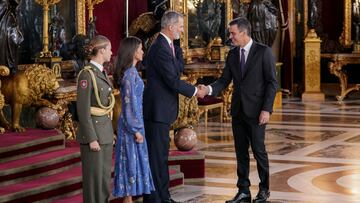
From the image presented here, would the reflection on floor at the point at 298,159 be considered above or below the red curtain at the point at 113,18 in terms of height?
below

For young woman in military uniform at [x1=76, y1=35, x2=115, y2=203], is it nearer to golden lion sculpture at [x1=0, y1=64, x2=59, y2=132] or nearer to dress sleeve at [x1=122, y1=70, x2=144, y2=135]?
dress sleeve at [x1=122, y1=70, x2=144, y2=135]

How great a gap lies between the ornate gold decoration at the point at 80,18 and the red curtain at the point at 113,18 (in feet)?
1.91

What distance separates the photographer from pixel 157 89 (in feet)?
22.9

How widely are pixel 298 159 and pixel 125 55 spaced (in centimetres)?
401

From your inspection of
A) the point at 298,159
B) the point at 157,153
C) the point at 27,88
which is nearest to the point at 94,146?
the point at 157,153

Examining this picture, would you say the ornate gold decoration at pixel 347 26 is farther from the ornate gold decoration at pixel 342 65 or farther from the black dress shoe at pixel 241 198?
the black dress shoe at pixel 241 198

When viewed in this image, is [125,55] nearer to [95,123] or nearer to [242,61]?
[95,123]

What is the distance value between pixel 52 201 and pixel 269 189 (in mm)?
2162

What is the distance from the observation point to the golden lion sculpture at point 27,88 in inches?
336

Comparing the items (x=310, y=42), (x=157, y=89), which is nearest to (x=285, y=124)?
(x=310, y=42)

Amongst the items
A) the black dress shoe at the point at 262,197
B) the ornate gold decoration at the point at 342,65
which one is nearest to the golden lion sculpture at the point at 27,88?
the black dress shoe at the point at 262,197

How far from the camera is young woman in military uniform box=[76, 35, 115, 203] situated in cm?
594

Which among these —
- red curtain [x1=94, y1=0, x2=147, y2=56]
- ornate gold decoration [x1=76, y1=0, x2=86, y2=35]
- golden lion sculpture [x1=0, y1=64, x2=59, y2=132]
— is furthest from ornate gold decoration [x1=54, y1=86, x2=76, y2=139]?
red curtain [x1=94, y1=0, x2=147, y2=56]

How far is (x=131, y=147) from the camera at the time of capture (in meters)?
6.53
